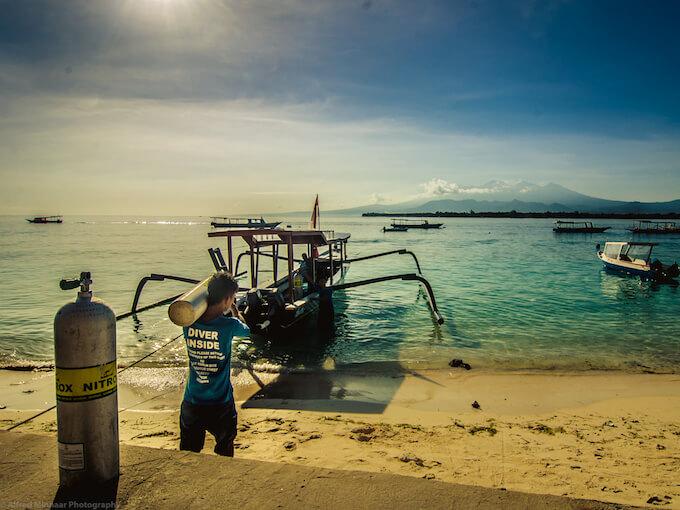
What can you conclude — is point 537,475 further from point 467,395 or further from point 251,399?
point 251,399

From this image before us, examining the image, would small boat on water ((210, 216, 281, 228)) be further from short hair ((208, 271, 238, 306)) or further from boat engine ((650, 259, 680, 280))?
boat engine ((650, 259, 680, 280))

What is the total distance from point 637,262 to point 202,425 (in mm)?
32419

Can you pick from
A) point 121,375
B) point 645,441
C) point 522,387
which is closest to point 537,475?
point 645,441

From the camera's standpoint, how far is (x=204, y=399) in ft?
12.3

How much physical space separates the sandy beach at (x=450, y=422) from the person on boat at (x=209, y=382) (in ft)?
5.39

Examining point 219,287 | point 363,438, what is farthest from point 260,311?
point 219,287

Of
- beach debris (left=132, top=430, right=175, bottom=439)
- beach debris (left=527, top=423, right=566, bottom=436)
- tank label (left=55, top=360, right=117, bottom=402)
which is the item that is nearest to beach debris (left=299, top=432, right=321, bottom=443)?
beach debris (left=132, top=430, right=175, bottom=439)

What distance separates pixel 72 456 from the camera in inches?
98.0

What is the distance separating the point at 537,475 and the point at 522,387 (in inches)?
159

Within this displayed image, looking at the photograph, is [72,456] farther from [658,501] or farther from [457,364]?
[457,364]

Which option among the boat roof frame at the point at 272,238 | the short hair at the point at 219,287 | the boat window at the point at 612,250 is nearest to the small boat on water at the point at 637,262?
the boat window at the point at 612,250

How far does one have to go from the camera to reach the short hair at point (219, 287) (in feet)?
11.4

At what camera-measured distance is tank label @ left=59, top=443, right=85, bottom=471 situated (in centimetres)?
248

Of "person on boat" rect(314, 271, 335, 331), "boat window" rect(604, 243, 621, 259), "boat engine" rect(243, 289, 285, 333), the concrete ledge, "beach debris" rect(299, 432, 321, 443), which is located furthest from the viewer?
"boat window" rect(604, 243, 621, 259)
